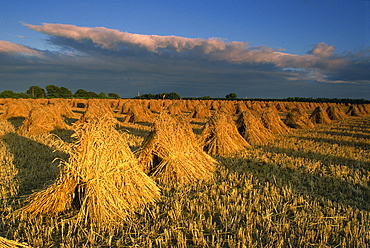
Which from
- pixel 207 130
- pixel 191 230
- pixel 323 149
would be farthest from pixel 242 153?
pixel 191 230

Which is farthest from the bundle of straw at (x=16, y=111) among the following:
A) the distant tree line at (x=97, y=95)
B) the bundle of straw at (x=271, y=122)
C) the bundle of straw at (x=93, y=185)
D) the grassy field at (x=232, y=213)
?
the distant tree line at (x=97, y=95)

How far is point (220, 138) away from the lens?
8492 mm

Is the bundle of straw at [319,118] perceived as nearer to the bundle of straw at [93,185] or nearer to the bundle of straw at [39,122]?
the bundle of straw at [39,122]

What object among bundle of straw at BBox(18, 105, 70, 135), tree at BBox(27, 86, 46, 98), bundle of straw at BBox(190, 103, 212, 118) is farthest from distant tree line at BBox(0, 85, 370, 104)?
bundle of straw at BBox(18, 105, 70, 135)

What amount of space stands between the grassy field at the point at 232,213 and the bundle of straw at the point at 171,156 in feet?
1.26

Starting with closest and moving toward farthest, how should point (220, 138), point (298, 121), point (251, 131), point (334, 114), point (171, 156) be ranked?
point (171, 156), point (220, 138), point (251, 131), point (298, 121), point (334, 114)

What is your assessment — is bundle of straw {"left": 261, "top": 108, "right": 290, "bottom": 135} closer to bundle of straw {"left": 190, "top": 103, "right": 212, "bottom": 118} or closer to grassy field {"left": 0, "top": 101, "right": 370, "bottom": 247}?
grassy field {"left": 0, "top": 101, "right": 370, "bottom": 247}

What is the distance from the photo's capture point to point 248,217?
12.5ft

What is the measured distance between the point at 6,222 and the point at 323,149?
982cm

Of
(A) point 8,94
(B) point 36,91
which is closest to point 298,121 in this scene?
(A) point 8,94

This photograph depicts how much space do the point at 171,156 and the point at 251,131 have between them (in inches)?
226

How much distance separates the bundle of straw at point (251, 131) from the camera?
10227 millimetres

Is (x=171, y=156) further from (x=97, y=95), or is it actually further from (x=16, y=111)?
(x=97, y=95)

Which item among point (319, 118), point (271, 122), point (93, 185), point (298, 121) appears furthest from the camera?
point (319, 118)
